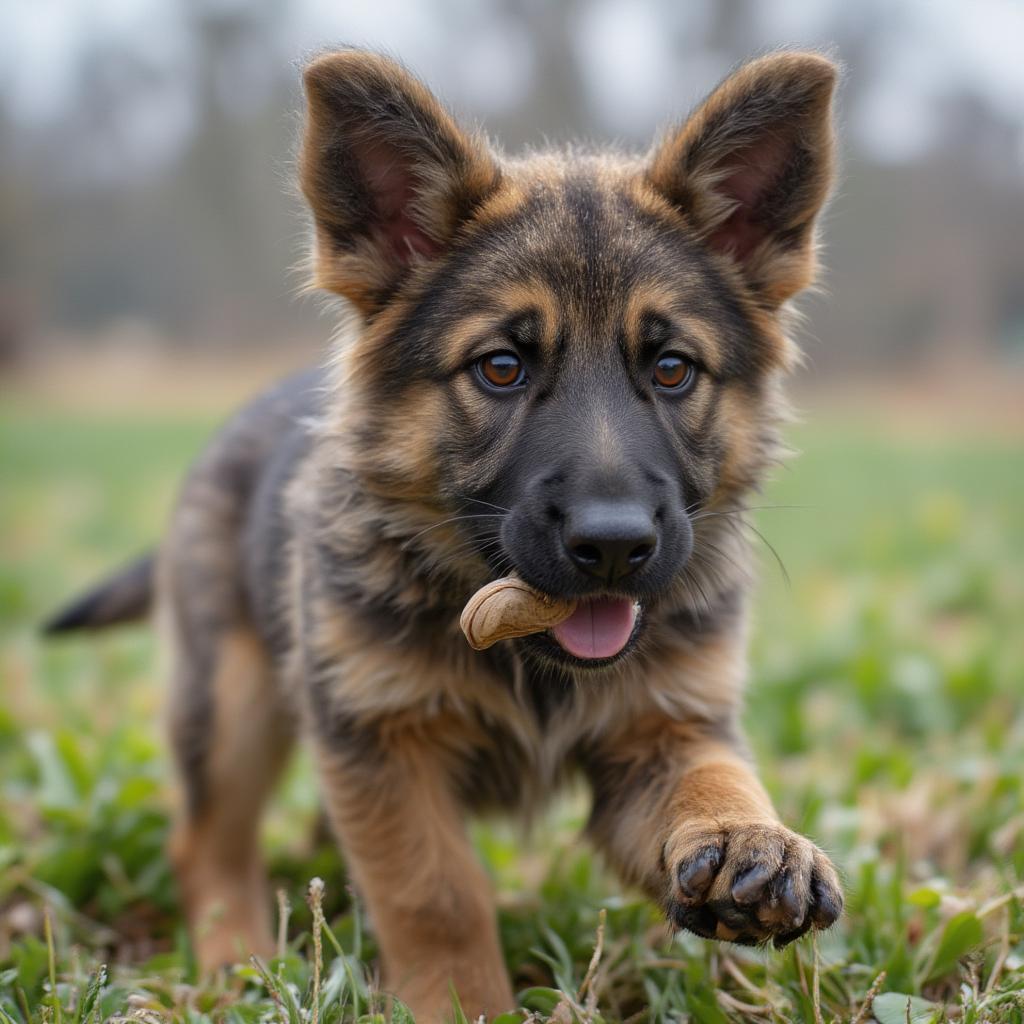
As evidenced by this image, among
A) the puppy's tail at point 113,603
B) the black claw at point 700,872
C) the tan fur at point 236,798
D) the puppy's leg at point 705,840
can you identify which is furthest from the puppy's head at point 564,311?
the puppy's tail at point 113,603

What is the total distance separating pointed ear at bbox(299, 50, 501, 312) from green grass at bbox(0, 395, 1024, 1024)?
1484 millimetres

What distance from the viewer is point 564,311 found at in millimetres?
3309

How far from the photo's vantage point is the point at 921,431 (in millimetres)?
21109

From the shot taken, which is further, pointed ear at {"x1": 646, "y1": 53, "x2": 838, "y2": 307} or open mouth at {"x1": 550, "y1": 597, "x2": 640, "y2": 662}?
pointed ear at {"x1": 646, "y1": 53, "x2": 838, "y2": 307}

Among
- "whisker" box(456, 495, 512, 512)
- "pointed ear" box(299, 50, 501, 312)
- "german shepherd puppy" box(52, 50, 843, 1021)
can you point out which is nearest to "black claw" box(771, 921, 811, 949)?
"german shepherd puppy" box(52, 50, 843, 1021)

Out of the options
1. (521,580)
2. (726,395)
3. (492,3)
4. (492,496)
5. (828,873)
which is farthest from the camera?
(492,3)

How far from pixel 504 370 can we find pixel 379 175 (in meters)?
0.78

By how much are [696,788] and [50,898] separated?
2184mm

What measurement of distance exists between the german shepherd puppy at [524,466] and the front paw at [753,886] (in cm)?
14

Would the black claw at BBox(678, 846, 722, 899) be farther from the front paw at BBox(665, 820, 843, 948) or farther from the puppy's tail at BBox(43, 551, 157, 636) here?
the puppy's tail at BBox(43, 551, 157, 636)

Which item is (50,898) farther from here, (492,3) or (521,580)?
(492,3)

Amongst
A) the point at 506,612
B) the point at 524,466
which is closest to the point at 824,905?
the point at 506,612

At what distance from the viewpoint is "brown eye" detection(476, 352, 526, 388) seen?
337 centimetres

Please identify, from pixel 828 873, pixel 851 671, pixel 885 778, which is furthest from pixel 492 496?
pixel 851 671
